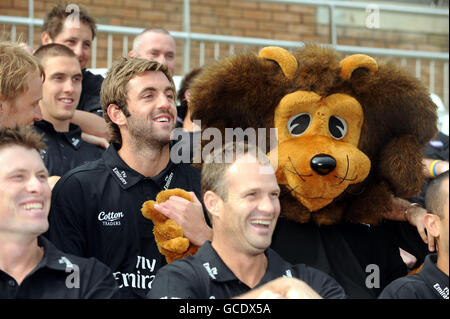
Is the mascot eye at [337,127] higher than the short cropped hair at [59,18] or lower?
lower

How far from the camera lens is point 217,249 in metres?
2.75

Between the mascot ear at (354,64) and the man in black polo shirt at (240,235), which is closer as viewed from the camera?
the man in black polo shirt at (240,235)

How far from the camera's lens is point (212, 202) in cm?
280

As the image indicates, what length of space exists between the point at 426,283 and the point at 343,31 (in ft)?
17.6

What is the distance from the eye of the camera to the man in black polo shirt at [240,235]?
2633 mm

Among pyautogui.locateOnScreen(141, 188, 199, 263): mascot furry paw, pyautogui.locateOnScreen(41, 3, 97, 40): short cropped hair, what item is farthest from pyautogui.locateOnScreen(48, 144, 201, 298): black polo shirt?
pyautogui.locateOnScreen(41, 3, 97, 40): short cropped hair

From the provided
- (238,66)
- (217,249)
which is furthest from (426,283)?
(238,66)

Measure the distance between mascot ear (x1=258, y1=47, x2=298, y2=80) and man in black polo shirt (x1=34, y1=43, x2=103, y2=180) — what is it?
1199 millimetres

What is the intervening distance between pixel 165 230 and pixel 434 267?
41.0 inches

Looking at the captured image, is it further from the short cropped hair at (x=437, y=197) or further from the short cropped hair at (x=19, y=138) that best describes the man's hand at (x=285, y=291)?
the short cropped hair at (x=19, y=138)

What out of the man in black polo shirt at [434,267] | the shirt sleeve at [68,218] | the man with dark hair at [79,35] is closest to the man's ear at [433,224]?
the man in black polo shirt at [434,267]

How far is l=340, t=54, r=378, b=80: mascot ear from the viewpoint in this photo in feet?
10.8

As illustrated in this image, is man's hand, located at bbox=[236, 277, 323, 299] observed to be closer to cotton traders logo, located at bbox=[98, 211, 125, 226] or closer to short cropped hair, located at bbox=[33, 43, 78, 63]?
cotton traders logo, located at bbox=[98, 211, 125, 226]

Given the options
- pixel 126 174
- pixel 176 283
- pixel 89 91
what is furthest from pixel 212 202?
pixel 89 91
